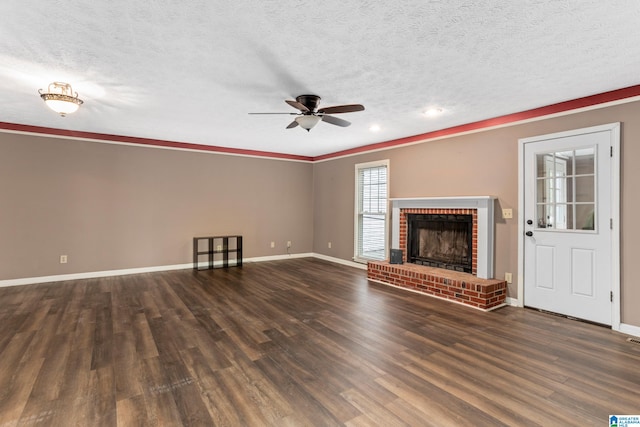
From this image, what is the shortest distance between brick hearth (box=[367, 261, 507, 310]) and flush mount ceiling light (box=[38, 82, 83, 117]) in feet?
15.0

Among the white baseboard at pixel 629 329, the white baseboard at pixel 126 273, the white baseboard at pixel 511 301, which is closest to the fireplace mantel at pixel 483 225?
the white baseboard at pixel 511 301

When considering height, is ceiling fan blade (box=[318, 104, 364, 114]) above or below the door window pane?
above

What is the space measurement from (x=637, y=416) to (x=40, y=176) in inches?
292

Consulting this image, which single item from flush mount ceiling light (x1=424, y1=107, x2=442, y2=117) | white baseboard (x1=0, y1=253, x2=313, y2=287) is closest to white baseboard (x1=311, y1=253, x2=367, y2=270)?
white baseboard (x1=0, y1=253, x2=313, y2=287)

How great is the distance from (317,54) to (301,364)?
251cm

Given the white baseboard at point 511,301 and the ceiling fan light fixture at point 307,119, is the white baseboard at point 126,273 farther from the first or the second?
the ceiling fan light fixture at point 307,119

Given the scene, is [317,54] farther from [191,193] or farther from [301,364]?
[191,193]

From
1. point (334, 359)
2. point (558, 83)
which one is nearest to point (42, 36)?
point (334, 359)

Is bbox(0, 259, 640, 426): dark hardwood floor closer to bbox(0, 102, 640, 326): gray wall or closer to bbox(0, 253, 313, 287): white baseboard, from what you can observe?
bbox(0, 253, 313, 287): white baseboard

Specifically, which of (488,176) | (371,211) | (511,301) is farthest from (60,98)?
(511,301)

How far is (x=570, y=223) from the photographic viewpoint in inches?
142

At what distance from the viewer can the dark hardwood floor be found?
6.28ft

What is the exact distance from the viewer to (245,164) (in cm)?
696

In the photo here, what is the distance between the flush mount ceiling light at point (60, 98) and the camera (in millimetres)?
3074
